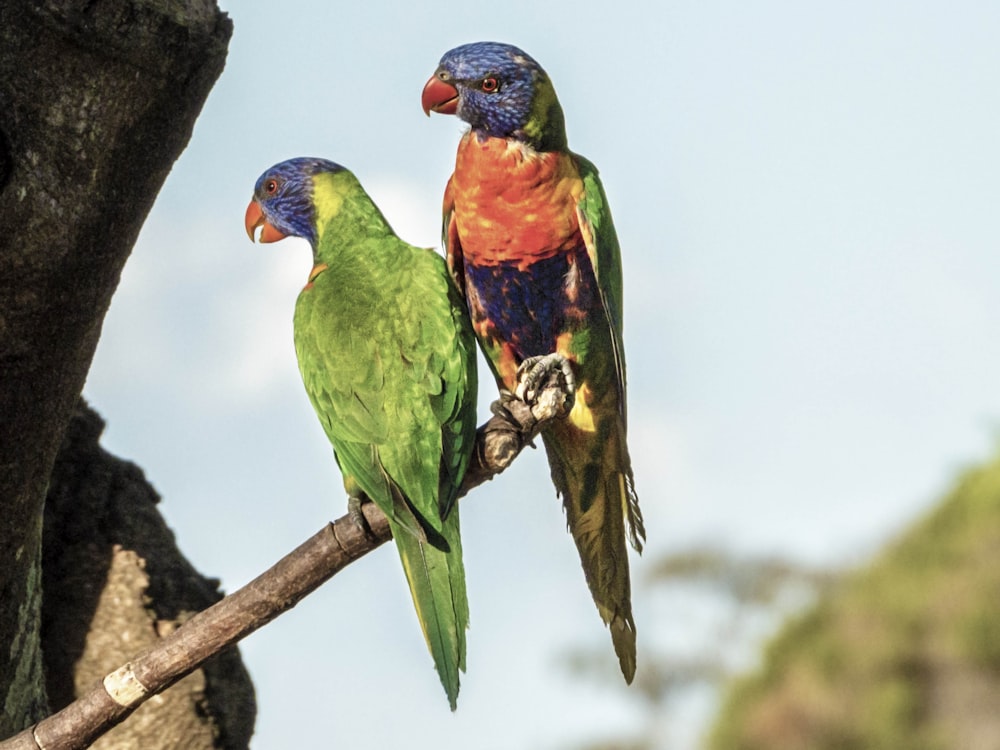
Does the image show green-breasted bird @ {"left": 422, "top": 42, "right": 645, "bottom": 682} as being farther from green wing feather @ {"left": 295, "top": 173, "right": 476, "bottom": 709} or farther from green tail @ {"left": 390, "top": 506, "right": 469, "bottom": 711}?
green tail @ {"left": 390, "top": 506, "right": 469, "bottom": 711}

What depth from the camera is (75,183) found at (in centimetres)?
276

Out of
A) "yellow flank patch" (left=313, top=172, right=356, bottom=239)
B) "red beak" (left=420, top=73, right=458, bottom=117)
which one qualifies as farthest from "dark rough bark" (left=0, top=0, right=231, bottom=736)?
"red beak" (left=420, top=73, right=458, bottom=117)

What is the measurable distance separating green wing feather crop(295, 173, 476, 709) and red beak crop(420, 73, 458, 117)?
0.46 metres

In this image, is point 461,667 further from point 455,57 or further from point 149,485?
point 149,485

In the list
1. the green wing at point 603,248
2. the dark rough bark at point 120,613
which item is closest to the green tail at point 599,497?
the green wing at point 603,248

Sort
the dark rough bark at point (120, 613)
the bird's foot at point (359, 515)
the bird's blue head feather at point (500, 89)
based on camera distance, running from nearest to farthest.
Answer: the bird's foot at point (359, 515) < the bird's blue head feather at point (500, 89) < the dark rough bark at point (120, 613)

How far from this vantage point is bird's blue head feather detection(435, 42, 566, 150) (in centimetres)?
282

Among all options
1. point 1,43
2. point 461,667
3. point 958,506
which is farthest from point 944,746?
point 1,43

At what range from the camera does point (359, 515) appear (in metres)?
2.66

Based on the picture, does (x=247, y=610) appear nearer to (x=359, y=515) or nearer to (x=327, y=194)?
(x=359, y=515)

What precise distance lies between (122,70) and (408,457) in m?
1.09

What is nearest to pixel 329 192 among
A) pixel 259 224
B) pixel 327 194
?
pixel 327 194

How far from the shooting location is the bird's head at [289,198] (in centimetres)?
289

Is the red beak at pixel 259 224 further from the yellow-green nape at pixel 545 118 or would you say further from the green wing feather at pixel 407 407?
the yellow-green nape at pixel 545 118
